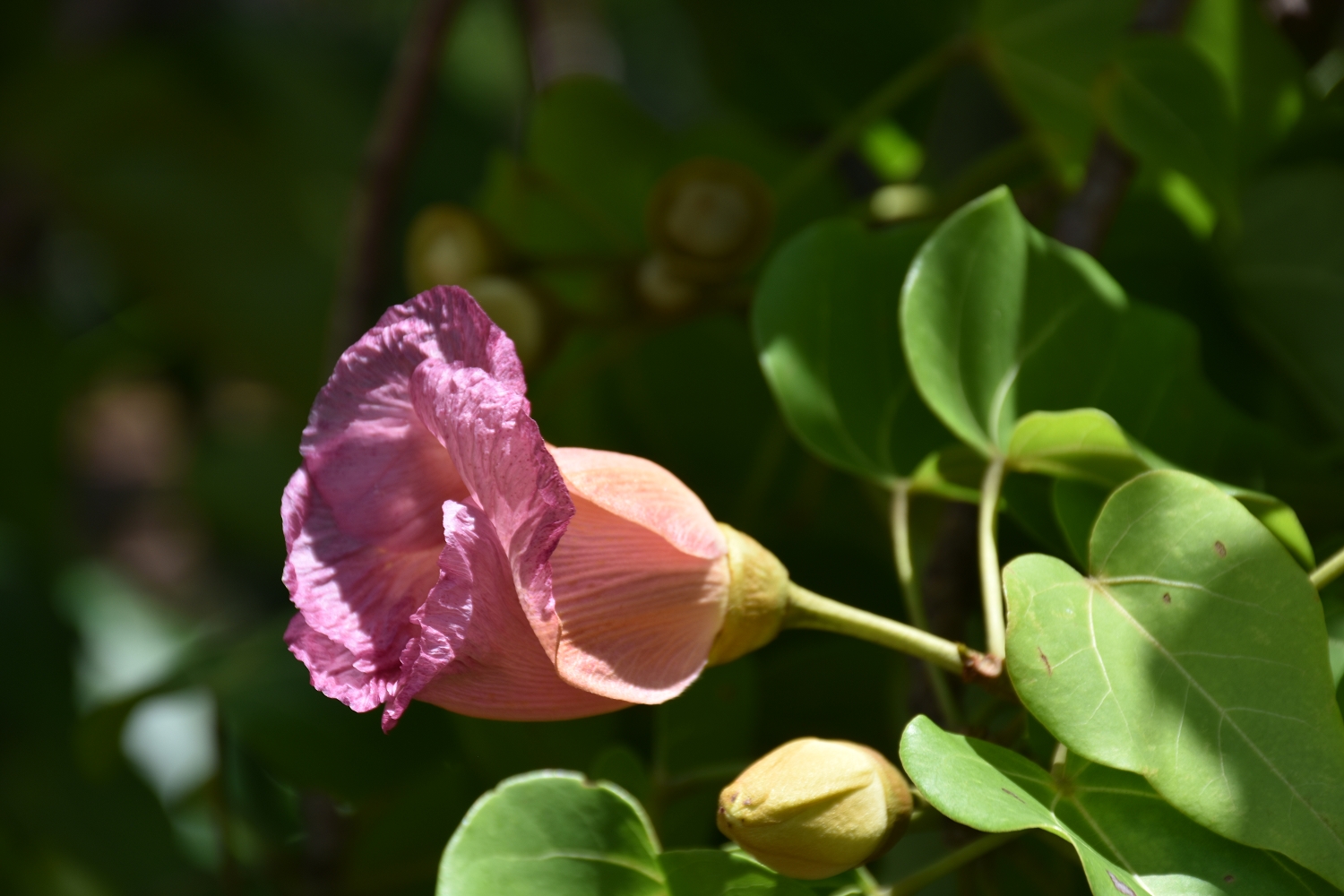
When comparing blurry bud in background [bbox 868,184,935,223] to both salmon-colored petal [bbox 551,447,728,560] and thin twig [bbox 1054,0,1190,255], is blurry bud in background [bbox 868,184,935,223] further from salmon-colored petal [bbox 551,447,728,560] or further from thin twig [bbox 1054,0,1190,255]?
salmon-colored petal [bbox 551,447,728,560]

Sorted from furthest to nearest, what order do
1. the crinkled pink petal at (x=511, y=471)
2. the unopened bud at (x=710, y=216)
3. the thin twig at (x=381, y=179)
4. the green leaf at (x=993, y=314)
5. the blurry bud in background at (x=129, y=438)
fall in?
the blurry bud in background at (x=129, y=438) → the thin twig at (x=381, y=179) → the unopened bud at (x=710, y=216) → the green leaf at (x=993, y=314) → the crinkled pink petal at (x=511, y=471)

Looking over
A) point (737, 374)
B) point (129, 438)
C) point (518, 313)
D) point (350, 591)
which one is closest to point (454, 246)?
point (518, 313)

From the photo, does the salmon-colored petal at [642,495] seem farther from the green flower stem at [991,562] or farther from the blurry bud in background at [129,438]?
the blurry bud in background at [129,438]

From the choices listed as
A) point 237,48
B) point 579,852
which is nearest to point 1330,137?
point 579,852

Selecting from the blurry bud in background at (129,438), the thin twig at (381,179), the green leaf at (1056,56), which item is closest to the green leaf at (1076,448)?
the green leaf at (1056,56)

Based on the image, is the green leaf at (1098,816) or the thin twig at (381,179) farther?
the thin twig at (381,179)
